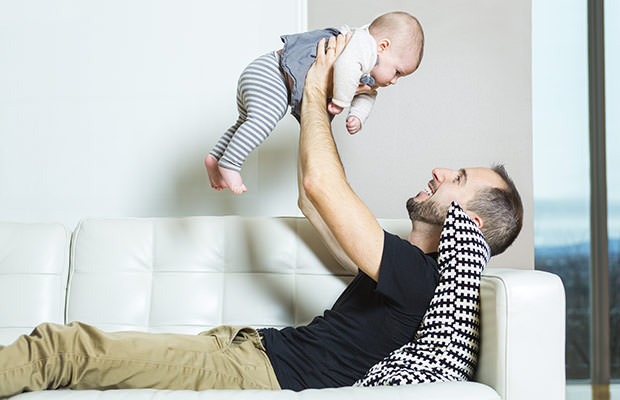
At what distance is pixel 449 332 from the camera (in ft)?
3.73

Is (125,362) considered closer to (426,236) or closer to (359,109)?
(426,236)

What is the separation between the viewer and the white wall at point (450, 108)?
2.17m

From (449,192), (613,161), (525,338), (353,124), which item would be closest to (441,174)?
(449,192)

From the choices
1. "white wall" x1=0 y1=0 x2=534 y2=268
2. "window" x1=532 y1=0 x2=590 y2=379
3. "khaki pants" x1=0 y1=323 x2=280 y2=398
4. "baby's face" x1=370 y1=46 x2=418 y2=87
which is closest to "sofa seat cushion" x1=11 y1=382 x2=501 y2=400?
"khaki pants" x1=0 y1=323 x2=280 y2=398

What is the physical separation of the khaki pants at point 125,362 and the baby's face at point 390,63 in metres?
0.84

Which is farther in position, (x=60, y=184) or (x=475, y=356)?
(x=60, y=184)

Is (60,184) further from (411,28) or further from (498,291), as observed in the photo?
(498,291)

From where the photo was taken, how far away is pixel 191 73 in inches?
84.9

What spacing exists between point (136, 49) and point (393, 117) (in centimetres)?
112

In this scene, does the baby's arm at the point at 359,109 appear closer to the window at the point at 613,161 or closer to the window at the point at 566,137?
the window at the point at 566,137

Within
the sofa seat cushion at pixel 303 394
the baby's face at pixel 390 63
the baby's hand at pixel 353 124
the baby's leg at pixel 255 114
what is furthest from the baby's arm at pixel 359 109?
the sofa seat cushion at pixel 303 394

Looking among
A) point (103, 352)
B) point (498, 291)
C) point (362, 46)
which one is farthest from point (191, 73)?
point (498, 291)

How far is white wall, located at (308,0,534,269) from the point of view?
2168 millimetres

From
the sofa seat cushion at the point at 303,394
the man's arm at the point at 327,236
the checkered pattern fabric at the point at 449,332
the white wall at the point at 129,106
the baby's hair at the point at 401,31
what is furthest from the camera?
the white wall at the point at 129,106
